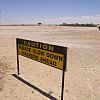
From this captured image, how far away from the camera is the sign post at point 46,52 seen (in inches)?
257

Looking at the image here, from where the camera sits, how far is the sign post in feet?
21.5

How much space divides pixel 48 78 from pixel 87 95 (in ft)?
7.06

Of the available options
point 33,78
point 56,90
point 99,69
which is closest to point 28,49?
point 33,78

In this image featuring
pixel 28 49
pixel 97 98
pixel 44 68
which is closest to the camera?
pixel 97 98

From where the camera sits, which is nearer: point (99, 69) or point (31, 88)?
point (31, 88)

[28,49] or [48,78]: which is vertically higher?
[28,49]

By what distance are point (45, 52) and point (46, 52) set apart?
0.22ft

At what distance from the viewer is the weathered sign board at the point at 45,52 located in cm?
656

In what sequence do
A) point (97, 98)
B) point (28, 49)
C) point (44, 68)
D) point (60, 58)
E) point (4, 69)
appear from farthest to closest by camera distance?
point (44, 68)
point (4, 69)
point (28, 49)
point (97, 98)
point (60, 58)

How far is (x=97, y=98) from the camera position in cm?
708

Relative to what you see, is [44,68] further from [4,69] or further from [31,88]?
[31,88]

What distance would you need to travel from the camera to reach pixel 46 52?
7.34 metres

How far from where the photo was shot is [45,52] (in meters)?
7.40

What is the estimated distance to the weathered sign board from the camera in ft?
21.5
